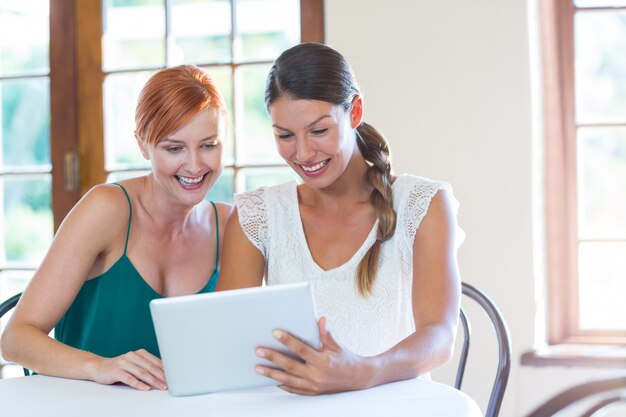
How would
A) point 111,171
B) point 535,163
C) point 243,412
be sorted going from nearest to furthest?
point 243,412 < point 535,163 < point 111,171

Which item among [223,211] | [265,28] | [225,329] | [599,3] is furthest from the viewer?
[265,28]

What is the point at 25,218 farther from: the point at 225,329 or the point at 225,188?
the point at 225,329

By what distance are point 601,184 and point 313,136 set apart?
153 cm

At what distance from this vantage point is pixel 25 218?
3.28 meters

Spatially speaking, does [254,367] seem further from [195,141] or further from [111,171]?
[111,171]

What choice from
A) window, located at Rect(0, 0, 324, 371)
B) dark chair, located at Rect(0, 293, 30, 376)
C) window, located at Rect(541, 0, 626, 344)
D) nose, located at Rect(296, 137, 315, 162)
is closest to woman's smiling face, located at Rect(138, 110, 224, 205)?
nose, located at Rect(296, 137, 315, 162)

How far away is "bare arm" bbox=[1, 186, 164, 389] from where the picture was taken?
1.53 meters

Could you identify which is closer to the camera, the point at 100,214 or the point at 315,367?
the point at 315,367

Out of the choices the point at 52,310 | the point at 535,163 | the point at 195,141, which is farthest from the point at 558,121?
the point at 52,310

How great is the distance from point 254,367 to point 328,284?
540mm

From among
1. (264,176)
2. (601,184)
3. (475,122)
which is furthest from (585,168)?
(264,176)

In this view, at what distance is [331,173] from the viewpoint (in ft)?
5.84

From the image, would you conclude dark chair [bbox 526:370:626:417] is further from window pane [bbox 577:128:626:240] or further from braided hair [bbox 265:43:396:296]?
window pane [bbox 577:128:626:240]

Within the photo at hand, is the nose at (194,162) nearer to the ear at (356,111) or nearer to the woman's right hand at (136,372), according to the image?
the ear at (356,111)
